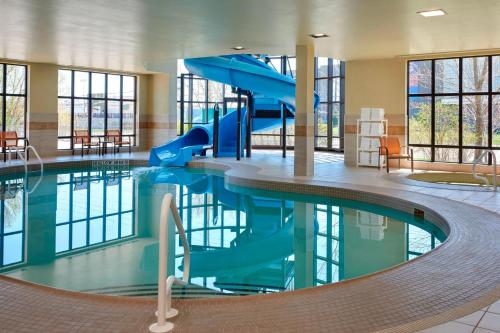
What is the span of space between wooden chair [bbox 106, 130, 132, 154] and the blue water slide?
2171 millimetres

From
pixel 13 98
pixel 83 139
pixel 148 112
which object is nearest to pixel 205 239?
pixel 13 98

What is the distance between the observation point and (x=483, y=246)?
4.51m

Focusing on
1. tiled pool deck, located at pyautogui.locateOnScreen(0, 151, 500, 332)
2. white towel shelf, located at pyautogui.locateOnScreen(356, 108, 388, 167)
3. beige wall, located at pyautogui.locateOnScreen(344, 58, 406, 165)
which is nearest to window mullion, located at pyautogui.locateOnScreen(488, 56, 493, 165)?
beige wall, located at pyautogui.locateOnScreen(344, 58, 406, 165)

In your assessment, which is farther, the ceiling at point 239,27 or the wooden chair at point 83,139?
the wooden chair at point 83,139

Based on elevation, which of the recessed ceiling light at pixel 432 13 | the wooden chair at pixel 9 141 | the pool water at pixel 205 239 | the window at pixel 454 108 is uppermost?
the recessed ceiling light at pixel 432 13

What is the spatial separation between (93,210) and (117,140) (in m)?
9.84

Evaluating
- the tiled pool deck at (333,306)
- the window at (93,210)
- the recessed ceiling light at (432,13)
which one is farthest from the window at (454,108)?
the tiled pool deck at (333,306)

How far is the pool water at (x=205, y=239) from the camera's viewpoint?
4.45 m

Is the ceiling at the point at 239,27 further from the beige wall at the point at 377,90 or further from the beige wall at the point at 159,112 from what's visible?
the beige wall at the point at 159,112

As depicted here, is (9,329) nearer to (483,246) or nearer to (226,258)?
(226,258)

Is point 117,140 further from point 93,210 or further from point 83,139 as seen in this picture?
point 93,210

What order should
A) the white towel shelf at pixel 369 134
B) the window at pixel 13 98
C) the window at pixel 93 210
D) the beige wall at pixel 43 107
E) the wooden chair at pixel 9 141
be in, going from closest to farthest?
the window at pixel 93 210 → the white towel shelf at pixel 369 134 → the wooden chair at pixel 9 141 → the window at pixel 13 98 → the beige wall at pixel 43 107

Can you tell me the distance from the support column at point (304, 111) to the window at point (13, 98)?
9056mm

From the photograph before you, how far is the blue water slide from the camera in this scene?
523 inches
